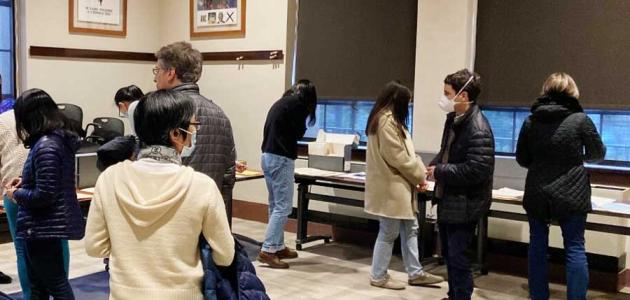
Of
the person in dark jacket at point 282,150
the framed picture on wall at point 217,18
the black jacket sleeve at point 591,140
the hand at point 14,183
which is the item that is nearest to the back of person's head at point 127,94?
the person in dark jacket at point 282,150

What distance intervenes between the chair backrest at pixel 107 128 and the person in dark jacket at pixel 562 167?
414cm

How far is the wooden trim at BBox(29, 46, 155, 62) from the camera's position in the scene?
628 centimetres

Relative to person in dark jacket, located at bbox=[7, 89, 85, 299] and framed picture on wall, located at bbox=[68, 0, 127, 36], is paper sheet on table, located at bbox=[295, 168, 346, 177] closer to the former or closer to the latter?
person in dark jacket, located at bbox=[7, 89, 85, 299]

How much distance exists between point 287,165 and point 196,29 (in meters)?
2.71

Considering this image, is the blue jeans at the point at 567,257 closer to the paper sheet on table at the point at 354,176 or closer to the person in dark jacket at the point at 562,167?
the person in dark jacket at the point at 562,167

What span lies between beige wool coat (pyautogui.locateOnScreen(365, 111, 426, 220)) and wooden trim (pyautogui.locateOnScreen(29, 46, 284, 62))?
2.34 m

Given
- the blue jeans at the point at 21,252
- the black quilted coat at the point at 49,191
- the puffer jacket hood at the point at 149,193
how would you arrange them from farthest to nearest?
the blue jeans at the point at 21,252 < the black quilted coat at the point at 49,191 < the puffer jacket hood at the point at 149,193

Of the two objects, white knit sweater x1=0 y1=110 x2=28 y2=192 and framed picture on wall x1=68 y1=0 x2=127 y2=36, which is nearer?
white knit sweater x1=0 y1=110 x2=28 y2=192

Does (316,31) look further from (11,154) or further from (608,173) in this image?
(11,154)

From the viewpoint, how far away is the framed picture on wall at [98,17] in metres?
6.51

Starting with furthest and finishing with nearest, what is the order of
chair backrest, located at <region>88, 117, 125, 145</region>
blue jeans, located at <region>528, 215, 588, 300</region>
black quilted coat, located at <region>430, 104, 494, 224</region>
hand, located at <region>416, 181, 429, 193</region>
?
chair backrest, located at <region>88, 117, 125, 145</region>
hand, located at <region>416, 181, 429, 193</region>
blue jeans, located at <region>528, 215, 588, 300</region>
black quilted coat, located at <region>430, 104, 494, 224</region>

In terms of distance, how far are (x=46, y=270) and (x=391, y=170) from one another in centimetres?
214

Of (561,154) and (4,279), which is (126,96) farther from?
(561,154)

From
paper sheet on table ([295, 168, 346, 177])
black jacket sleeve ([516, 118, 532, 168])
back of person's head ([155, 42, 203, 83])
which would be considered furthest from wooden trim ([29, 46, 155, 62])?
black jacket sleeve ([516, 118, 532, 168])
